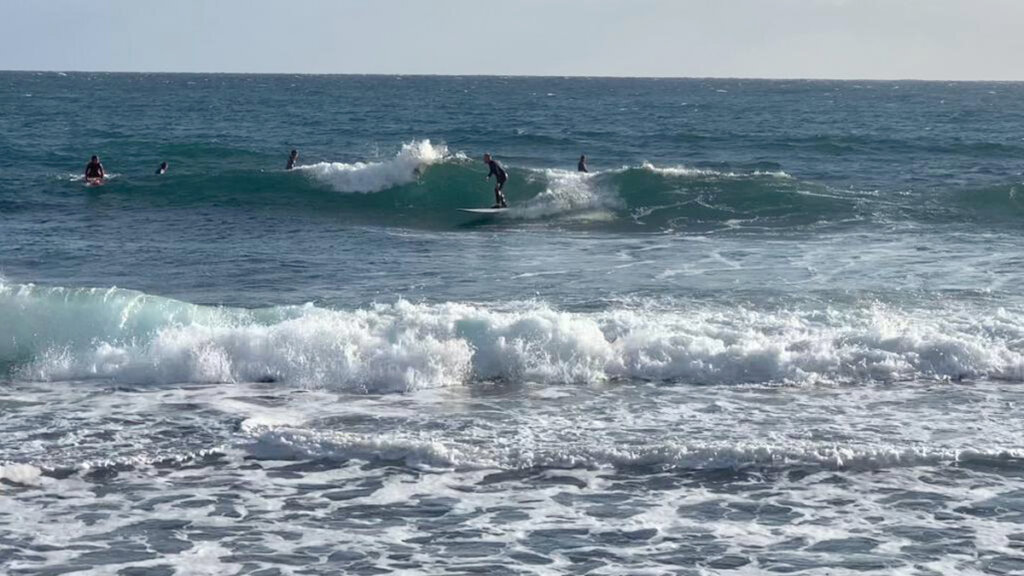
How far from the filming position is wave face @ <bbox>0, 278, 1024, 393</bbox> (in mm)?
15344

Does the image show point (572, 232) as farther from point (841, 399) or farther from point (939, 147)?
point (939, 147)

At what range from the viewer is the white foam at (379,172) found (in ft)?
113

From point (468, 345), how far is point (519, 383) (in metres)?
1.09

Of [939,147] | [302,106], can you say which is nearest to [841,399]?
[939,147]

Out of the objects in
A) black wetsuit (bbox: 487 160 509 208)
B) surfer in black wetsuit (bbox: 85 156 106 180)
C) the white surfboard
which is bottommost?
the white surfboard

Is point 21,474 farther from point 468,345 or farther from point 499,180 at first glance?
point 499,180

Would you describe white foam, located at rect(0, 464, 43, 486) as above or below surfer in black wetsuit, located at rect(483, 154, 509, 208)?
below

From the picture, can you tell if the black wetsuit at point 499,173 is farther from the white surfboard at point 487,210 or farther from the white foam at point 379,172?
the white foam at point 379,172

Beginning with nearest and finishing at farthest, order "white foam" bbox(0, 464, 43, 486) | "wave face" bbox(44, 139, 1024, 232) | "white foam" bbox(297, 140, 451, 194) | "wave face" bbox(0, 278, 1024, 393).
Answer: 1. "white foam" bbox(0, 464, 43, 486)
2. "wave face" bbox(0, 278, 1024, 393)
3. "wave face" bbox(44, 139, 1024, 232)
4. "white foam" bbox(297, 140, 451, 194)

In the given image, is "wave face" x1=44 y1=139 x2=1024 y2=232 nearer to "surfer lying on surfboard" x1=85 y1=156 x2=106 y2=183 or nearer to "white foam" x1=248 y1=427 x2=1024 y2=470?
"surfer lying on surfboard" x1=85 y1=156 x2=106 y2=183

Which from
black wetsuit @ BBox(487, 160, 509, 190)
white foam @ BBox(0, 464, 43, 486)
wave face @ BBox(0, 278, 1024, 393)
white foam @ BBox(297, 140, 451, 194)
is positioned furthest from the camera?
white foam @ BBox(297, 140, 451, 194)

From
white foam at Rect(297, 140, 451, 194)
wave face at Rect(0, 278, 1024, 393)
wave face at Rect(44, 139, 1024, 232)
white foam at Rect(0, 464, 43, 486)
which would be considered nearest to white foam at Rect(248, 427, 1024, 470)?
white foam at Rect(0, 464, 43, 486)

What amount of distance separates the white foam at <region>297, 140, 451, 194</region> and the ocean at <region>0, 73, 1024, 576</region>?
2.04m

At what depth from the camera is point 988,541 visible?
974 centimetres
